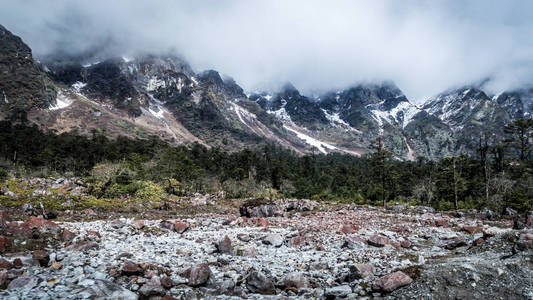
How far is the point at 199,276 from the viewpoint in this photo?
915 centimetres

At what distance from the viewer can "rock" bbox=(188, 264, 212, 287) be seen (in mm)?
9041

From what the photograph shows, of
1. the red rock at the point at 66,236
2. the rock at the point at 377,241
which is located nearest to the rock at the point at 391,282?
the rock at the point at 377,241

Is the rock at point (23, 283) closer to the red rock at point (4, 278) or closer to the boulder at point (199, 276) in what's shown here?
the red rock at point (4, 278)

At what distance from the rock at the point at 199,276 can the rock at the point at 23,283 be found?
4.73m

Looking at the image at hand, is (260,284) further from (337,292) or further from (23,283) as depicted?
(23,283)

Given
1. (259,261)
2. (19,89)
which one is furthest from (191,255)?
(19,89)

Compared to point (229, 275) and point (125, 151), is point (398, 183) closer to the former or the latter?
point (229, 275)

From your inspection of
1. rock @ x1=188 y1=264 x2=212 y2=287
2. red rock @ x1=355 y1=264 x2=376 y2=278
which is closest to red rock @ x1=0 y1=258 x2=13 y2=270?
rock @ x1=188 y1=264 x2=212 y2=287

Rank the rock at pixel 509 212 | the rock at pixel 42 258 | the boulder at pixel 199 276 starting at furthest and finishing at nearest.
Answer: the rock at pixel 509 212 → the rock at pixel 42 258 → the boulder at pixel 199 276

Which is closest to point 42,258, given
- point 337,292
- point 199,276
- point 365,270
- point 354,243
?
point 199,276

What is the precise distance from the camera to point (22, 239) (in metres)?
11.9

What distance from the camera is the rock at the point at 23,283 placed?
8.20m

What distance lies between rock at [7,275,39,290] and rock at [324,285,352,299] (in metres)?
9.03

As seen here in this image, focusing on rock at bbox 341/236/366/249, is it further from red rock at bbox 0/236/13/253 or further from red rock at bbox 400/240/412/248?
red rock at bbox 0/236/13/253
